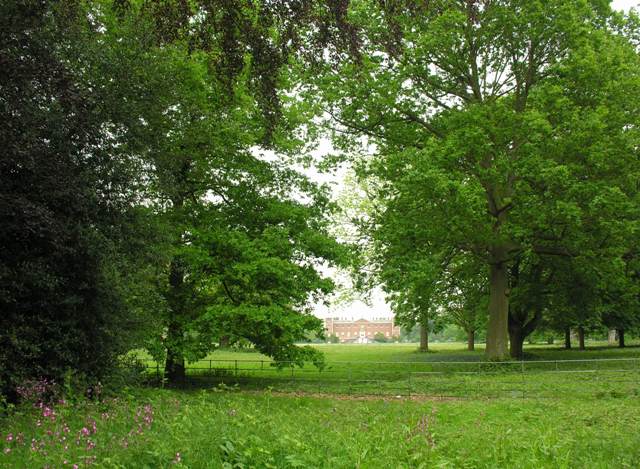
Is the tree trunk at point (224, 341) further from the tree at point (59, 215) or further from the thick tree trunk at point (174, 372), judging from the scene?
the tree at point (59, 215)

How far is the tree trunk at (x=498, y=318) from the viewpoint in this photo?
2391 cm

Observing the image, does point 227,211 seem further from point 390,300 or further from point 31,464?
point 31,464

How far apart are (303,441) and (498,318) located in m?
19.3

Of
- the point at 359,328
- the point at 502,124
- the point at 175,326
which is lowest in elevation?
the point at 359,328

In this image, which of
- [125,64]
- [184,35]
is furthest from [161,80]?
[184,35]

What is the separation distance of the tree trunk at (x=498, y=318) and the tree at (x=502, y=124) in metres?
0.05

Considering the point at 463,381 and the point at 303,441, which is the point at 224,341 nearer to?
the point at 463,381

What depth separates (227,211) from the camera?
19922 millimetres

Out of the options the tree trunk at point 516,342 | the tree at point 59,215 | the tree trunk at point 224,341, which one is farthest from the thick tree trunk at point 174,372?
the tree trunk at point 516,342

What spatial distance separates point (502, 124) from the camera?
22.2m

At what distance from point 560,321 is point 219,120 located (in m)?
26.4

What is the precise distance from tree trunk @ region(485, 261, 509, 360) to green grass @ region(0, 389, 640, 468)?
13.5 metres

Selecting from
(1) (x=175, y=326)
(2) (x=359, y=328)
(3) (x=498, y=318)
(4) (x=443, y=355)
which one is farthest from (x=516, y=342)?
(2) (x=359, y=328)

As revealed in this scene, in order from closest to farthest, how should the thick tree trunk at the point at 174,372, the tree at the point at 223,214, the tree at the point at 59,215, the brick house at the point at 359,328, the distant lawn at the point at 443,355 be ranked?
the tree at the point at 59,215 < the tree at the point at 223,214 < the thick tree trunk at the point at 174,372 < the distant lawn at the point at 443,355 < the brick house at the point at 359,328
